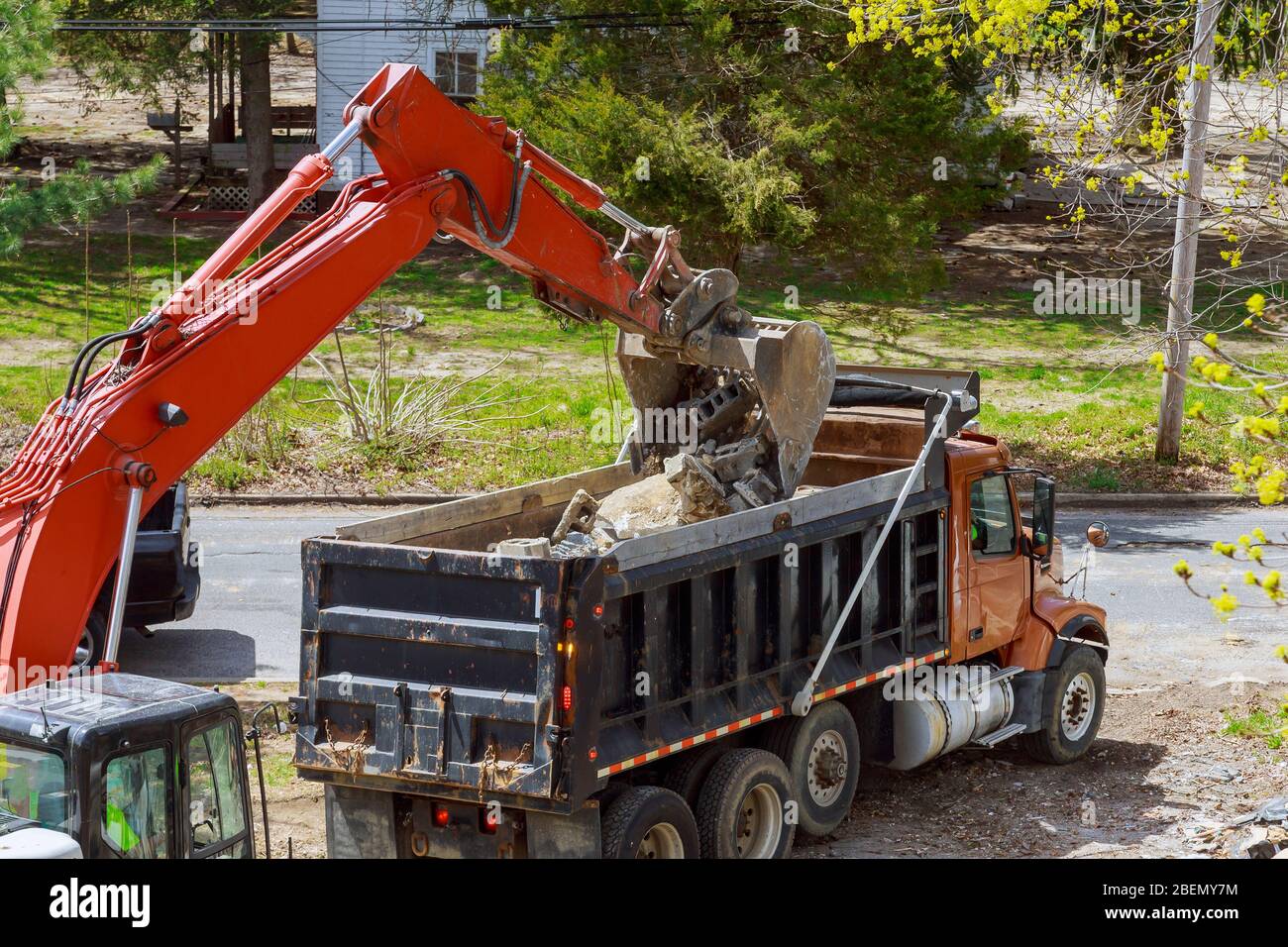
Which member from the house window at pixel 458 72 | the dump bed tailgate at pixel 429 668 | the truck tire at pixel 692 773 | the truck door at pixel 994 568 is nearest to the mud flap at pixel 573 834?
the dump bed tailgate at pixel 429 668

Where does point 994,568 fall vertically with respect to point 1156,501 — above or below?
above

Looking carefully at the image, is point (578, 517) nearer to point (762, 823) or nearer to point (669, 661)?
point (669, 661)

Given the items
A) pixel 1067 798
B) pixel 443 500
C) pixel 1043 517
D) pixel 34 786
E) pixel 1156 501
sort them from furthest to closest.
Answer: pixel 1156 501 < pixel 443 500 < pixel 1043 517 < pixel 1067 798 < pixel 34 786

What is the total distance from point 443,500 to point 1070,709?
33.7 ft

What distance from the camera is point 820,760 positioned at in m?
9.85

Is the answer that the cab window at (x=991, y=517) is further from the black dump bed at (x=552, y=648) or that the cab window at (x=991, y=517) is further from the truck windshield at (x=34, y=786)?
the truck windshield at (x=34, y=786)

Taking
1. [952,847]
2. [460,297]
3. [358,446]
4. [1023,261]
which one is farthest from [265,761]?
[1023,261]

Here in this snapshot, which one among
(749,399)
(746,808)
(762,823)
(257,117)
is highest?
(257,117)

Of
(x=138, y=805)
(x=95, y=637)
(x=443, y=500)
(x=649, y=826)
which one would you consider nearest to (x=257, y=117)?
(x=443, y=500)

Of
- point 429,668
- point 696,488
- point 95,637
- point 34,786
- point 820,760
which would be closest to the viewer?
point 34,786

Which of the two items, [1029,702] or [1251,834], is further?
[1029,702]

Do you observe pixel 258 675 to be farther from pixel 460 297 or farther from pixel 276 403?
pixel 460 297

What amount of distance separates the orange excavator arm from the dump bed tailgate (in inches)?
45.2

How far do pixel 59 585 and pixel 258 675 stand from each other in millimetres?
6168
